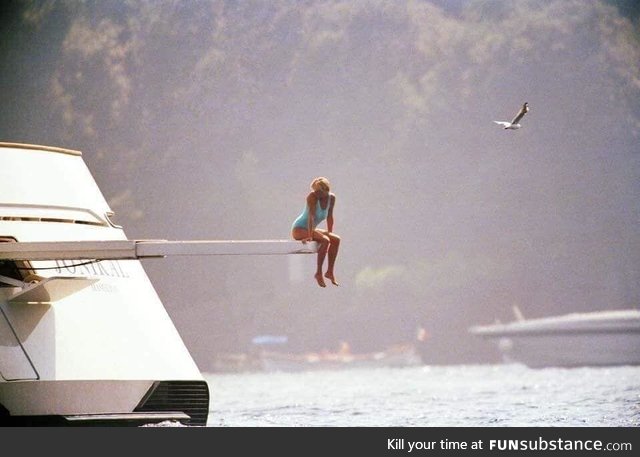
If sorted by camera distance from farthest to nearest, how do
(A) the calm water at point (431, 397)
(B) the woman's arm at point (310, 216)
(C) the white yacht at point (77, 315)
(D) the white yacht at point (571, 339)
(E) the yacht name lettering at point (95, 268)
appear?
(D) the white yacht at point (571, 339) → (A) the calm water at point (431, 397) → (E) the yacht name lettering at point (95, 268) → (C) the white yacht at point (77, 315) → (B) the woman's arm at point (310, 216)

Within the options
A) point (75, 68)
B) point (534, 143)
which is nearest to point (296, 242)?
point (75, 68)

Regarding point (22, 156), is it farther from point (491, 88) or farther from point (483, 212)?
point (483, 212)

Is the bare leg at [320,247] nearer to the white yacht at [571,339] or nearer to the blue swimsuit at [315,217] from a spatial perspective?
the blue swimsuit at [315,217]

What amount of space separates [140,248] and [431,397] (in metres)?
12.2

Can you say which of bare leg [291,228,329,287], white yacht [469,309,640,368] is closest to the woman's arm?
bare leg [291,228,329,287]

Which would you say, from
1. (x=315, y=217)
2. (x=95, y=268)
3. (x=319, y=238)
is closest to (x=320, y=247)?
(x=319, y=238)

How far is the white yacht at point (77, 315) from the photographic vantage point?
10.1m

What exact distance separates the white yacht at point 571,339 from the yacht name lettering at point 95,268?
50.4 feet

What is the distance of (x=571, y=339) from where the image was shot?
2875cm

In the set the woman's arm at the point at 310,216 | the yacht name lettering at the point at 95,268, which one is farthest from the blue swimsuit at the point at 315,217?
the yacht name lettering at the point at 95,268

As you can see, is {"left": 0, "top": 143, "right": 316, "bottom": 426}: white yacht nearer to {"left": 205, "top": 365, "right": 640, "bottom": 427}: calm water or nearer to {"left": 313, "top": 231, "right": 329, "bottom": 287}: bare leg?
{"left": 313, "top": 231, "right": 329, "bottom": 287}: bare leg

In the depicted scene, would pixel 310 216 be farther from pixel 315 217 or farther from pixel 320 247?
pixel 320 247

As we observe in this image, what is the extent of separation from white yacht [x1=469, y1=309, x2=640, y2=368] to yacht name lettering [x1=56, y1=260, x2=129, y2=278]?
50.4ft

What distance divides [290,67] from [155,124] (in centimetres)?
252
